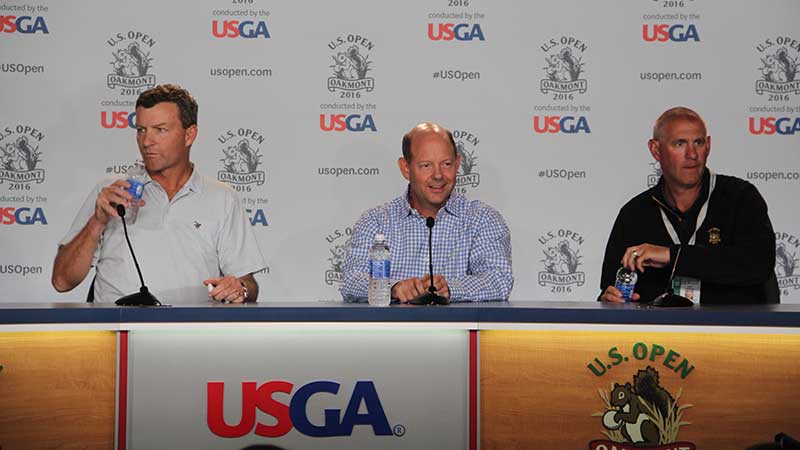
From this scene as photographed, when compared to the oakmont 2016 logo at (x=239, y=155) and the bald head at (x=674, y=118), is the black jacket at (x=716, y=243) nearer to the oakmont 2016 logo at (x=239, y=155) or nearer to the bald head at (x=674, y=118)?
the bald head at (x=674, y=118)

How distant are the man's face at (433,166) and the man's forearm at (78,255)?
1.39 metres

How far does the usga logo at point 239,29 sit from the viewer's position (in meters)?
5.92

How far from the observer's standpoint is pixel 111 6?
232 inches

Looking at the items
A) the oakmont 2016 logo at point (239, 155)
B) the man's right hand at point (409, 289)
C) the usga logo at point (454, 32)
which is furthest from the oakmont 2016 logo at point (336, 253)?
→ the man's right hand at point (409, 289)

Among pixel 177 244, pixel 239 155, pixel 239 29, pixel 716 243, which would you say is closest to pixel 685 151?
pixel 716 243

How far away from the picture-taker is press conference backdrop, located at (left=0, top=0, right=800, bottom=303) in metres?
5.90

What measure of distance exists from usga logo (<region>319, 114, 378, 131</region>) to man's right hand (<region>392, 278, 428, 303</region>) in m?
2.37

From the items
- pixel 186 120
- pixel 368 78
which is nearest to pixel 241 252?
pixel 186 120

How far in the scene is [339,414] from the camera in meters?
3.26

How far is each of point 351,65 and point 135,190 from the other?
2.58 m

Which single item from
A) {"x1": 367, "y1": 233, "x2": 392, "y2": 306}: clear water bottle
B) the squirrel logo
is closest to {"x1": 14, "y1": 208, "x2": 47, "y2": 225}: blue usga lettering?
{"x1": 367, "y1": 233, "x2": 392, "y2": 306}: clear water bottle

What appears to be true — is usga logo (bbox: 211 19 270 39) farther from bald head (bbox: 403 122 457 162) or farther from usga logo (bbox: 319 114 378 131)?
bald head (bbox: 403 122 457 162)

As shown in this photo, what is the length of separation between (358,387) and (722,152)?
3.58m

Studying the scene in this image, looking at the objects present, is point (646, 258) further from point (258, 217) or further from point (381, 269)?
point (258, 217)
